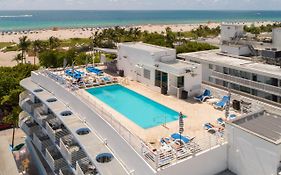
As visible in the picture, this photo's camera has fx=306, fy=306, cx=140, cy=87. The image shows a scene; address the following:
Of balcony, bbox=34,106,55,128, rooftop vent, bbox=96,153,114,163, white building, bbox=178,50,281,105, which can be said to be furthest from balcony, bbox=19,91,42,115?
white building, bbox=178,50,281,105

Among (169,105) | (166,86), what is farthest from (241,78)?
(169,105)

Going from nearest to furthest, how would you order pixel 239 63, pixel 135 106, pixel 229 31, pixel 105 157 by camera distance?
pixel 105 157 → pixel 135 106 → pixel 239 63 → pixel 229 31

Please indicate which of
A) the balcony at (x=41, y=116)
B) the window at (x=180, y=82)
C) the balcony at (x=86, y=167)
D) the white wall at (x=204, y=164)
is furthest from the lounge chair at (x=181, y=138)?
the balcony at (x=41, y=116)

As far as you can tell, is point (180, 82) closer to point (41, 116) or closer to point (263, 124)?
point (263, 124)

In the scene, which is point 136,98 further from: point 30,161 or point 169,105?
point 30,161

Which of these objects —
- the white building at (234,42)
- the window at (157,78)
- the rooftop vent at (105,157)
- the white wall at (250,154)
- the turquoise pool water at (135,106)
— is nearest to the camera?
the white wall at (250,154)

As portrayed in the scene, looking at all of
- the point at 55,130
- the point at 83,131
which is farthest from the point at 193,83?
the point at 55,130

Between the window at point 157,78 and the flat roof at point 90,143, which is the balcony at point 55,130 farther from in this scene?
the window at point 157,78
